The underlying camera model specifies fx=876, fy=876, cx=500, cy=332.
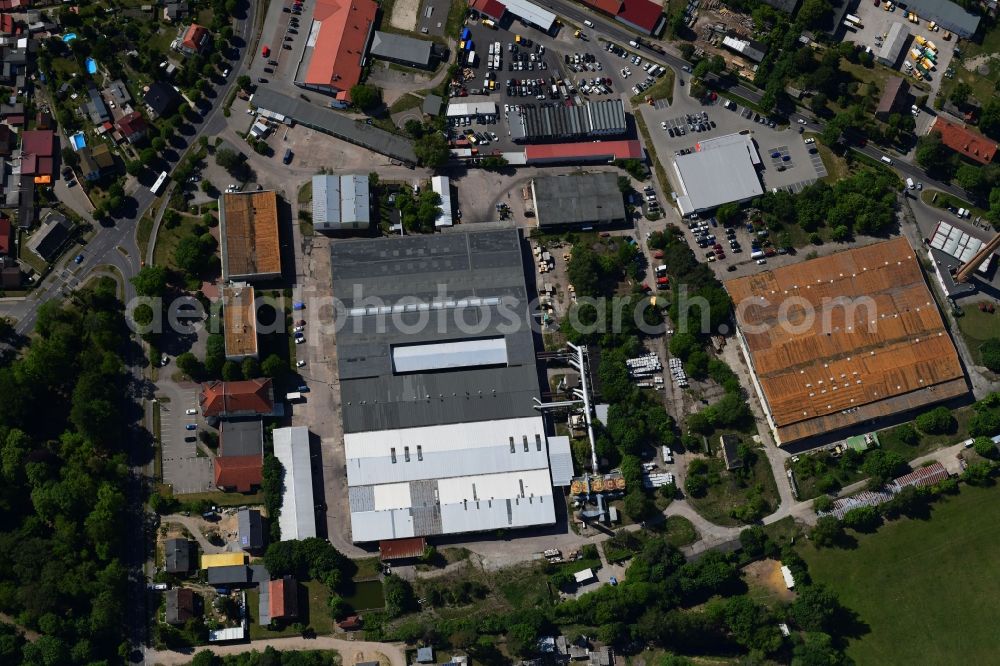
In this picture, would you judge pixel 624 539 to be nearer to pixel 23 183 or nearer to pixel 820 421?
pixel 820 421

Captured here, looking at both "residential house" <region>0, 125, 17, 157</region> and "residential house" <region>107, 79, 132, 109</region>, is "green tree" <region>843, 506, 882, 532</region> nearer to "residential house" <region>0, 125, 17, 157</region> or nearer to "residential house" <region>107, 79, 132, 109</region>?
"residential house" <region>107, 79, 132, 109</region>

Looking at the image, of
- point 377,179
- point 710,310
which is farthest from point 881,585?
point 377,179

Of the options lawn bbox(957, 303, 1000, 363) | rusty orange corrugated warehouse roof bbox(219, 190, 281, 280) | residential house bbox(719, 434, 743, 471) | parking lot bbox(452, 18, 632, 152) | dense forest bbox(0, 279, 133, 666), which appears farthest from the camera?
parking lot bbox(452, 18, 632, 152)

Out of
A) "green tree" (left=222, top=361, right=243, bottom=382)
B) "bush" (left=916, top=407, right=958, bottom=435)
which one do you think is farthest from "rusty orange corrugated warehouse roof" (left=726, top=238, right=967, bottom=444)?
"green tree" (left=222, top=361, right=243, bottom=382)

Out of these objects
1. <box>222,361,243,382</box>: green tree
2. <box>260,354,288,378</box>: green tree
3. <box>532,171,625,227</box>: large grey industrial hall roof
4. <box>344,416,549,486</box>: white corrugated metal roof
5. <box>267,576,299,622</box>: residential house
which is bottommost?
<box>267,576,299,622</box>: residential house

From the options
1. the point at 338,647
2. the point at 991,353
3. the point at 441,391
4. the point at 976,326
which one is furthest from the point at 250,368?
the point at 991,353

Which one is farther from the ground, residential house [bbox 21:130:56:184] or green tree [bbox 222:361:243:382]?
residential house [bbox 21:130:56:184]

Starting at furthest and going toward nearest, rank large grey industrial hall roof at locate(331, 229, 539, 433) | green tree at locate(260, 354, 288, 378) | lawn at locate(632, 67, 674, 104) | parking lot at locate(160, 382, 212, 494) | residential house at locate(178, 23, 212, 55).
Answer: lawn at locate(632, 67, 674, 104), residential house at locate(178, 23, 212, 55), large grey industrial hall roof at locate(331, 229, 539, 433), parking lot at locate(160, 382, 212, 494), green tree at locate(260, 354, 288, 378)
